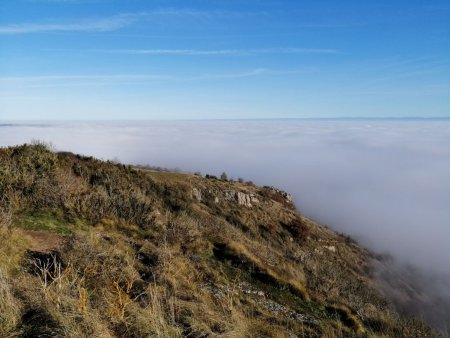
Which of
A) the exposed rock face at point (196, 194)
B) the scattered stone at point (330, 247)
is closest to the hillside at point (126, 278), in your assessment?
the exposed rock face at point (196, 194)

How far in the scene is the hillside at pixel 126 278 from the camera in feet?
16.0

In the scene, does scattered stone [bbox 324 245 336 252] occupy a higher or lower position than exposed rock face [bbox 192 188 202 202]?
lower

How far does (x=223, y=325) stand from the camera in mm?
5324

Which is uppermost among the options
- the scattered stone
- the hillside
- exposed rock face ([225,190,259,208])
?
the hillside

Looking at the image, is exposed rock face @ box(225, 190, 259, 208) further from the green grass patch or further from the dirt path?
the dirt path

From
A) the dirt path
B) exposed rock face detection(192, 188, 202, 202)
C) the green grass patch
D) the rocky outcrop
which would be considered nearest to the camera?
the dirt path

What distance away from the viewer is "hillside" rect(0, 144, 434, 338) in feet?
16.0

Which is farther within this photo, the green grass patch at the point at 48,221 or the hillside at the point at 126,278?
the green grass patch at the point at 48,221

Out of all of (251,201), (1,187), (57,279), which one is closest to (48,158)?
(1,187)

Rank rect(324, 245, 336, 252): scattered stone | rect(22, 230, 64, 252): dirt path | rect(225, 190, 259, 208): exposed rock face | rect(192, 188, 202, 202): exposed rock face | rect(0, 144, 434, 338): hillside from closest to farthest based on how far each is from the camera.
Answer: rect(0, 144, 434, 338): hillside, rect(22, 230, 64, 252): dirt path, rect(192, 188, 202, 202): exposed rock face, rect(225, 190, 259, 208): exposed rock face, rect(324, 245, 336, 252): scattered stone

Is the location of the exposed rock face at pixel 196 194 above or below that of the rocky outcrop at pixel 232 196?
above

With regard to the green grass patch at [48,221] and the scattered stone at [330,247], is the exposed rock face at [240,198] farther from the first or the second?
the green grass patch at [48,221]

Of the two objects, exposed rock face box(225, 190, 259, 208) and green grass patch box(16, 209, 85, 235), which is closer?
green grass patch box(16, 209, 85, 235)

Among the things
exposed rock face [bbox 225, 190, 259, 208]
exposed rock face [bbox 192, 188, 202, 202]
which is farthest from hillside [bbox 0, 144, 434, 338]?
exposed rock face [bbox 225, 190, 259, 208]
